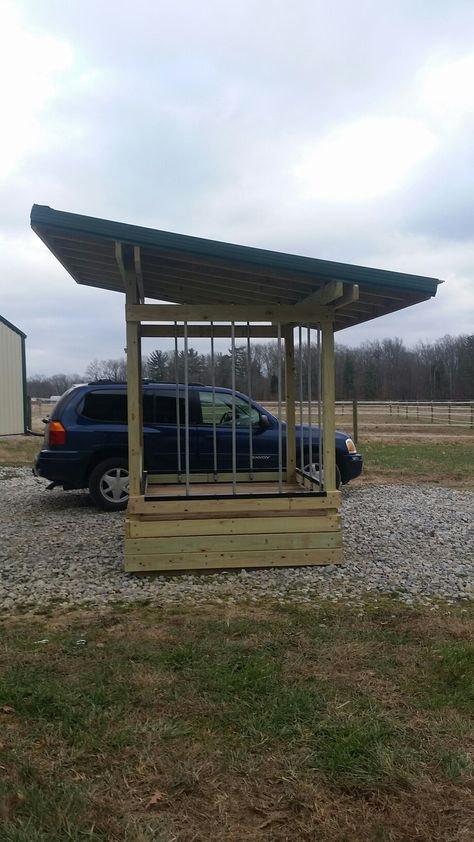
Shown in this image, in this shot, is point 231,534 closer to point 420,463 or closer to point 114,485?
point 114,485

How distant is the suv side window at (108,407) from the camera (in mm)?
8789

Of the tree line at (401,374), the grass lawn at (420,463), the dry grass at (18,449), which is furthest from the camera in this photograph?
the tree line at (401,374)

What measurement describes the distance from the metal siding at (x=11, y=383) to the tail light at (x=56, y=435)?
→ 14994mm

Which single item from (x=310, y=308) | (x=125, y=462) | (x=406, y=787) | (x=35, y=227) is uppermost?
(x=35, y=227)

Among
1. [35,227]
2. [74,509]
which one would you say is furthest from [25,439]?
[35,227]

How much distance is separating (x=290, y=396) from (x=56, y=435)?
3.19 meters

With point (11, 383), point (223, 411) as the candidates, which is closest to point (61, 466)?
point (223, 411)

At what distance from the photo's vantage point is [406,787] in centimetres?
257

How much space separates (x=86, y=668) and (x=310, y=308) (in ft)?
11.6

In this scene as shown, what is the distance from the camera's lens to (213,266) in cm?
571

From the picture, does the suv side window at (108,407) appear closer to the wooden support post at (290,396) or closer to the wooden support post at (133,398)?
the wooden support post at (290,396)

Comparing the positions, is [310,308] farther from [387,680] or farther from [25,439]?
[25,439]

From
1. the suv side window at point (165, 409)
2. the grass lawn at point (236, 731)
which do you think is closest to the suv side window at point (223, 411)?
the suv side window at point (165, 409)

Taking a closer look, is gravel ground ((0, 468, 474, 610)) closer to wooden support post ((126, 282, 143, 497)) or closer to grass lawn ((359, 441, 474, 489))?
wooden support post ((126, 282, 143, 497))
